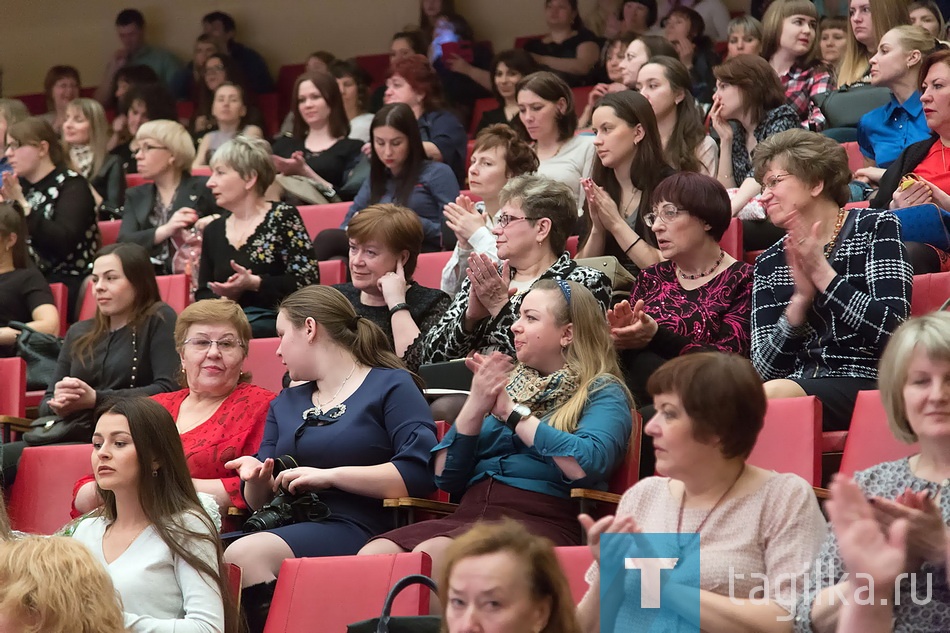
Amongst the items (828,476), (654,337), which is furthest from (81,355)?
(828,476)

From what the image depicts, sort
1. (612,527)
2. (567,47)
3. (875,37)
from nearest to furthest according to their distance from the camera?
(612,527), (875,37), (567,47)

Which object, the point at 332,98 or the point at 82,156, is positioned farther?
the point at 82,156

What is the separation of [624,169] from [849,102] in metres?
1.41

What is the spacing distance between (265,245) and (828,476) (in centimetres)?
233

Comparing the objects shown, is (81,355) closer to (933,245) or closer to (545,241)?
(545,241)

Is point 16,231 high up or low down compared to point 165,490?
up

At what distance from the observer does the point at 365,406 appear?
3482mm

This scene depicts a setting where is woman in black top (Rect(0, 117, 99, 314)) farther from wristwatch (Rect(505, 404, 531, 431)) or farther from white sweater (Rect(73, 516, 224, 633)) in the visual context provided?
wristwatch (Rect(505, 404, 531, 431))

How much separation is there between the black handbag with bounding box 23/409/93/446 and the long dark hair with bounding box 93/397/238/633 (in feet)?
3.55

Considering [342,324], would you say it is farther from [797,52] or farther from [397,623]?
[797,52]

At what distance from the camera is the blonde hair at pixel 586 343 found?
3256 millimetres

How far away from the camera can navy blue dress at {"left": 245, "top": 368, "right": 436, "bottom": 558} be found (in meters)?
3.35

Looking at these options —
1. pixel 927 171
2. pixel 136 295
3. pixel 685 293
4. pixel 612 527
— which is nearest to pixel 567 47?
pixel 927 171

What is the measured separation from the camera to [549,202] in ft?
13.1
